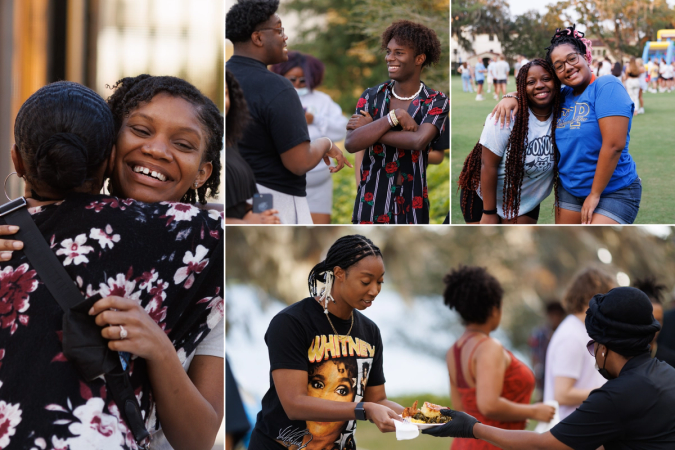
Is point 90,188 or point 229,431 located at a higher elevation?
point 90,188

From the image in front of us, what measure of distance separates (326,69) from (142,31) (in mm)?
1367

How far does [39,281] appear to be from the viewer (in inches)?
63.3

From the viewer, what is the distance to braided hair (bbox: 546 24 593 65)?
11.8ft

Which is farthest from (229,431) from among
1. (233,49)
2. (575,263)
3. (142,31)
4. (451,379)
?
(575,263)

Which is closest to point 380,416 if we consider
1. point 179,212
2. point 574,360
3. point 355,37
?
point 179,212

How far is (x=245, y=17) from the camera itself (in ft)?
11.6

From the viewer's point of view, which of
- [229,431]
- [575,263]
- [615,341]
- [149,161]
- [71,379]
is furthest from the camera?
[575,263]

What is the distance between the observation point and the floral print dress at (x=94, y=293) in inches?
60.7

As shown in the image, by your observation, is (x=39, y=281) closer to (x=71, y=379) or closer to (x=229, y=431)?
(x=71, y=379)

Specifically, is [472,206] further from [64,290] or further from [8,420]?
[8,420]

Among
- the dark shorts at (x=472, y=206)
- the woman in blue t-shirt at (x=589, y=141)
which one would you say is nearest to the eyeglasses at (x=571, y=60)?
the woman in blue t-shirt at (x=589, y=141)

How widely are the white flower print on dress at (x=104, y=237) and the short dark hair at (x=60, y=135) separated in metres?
0.15

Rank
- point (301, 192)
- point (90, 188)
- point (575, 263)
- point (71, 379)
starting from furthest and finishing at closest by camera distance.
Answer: point (575, 263) < point (301, 192) < point (90, 188) < point (71, 379)

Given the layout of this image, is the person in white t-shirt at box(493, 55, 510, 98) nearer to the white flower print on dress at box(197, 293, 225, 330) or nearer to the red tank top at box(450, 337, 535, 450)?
the red tank top at box(450, 337, 535, 450)
